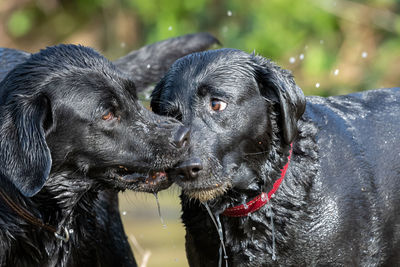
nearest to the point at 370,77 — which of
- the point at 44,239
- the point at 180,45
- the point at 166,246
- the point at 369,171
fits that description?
the point at 166,246

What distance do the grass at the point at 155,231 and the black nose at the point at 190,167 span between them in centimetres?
268

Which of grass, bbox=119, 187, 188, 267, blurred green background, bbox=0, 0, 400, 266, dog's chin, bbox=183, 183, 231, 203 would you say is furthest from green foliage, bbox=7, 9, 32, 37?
dog's chin, bbox=183, 183, 231, 203

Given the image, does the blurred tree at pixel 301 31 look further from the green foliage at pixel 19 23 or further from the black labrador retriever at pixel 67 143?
the black labrador retriever at pixel 67 143

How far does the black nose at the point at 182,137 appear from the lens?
4.25 metres

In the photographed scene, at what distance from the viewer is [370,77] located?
11297 mm

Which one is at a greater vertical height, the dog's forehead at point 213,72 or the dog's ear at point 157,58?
the dog's ear at point 157,58

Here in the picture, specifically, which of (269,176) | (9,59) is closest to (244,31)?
(9,59)

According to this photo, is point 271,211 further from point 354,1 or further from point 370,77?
point 354,1

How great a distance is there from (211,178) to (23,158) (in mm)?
1070

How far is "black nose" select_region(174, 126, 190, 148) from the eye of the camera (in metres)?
4.25

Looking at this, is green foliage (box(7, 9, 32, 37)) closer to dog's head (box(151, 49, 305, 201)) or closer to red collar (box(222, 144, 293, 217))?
dog's head (box(151, 49, 305, 201))

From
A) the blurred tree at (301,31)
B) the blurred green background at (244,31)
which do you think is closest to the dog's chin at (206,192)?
the blurred green background at (244,31)

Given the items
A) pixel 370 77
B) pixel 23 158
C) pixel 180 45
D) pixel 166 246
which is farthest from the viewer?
pixel 370 77

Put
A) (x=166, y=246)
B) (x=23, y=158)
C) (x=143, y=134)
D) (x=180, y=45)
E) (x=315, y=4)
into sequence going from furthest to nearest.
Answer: (x=315, y=4)
(x=166, y=246)
(x=180, y=45)
(x=143, y=134)
(x=23, y=158)
